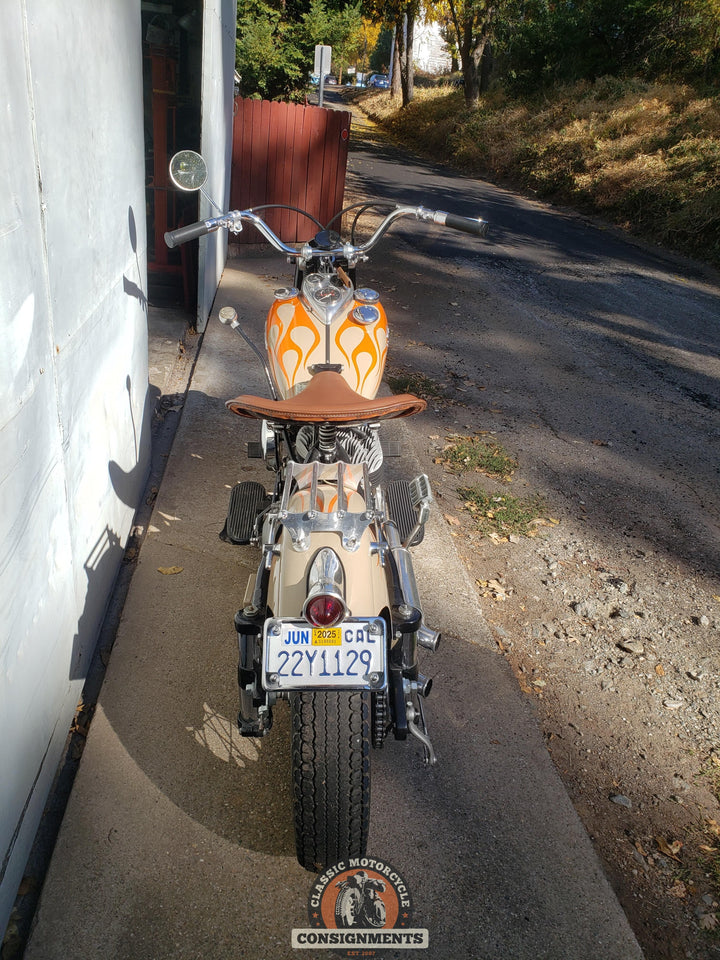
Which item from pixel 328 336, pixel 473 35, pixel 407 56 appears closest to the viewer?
pixel 328 336

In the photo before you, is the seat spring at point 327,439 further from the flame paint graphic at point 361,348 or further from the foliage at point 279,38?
the foliage at point 279,38

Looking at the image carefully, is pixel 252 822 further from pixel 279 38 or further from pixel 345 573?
pixel 279 38

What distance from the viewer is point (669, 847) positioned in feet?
8.18

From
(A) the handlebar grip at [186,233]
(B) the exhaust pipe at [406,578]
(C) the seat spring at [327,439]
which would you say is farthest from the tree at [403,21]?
(B) the exhaust pipe at [406,578]

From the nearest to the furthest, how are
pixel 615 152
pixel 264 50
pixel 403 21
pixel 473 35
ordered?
pixel 264 50 → pixel 615 152 → pixel 473 35 → pixel 403 21

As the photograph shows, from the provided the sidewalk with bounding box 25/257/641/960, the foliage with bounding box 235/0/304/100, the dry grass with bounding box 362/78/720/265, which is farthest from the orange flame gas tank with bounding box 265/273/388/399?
the foliage with bounding box 235/0/304/100

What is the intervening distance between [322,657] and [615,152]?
1728 cm

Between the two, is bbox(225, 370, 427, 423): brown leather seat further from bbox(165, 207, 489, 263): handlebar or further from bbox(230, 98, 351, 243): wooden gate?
bbox(230, 98, 351, 243): wooden gate

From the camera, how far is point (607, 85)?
755 inches

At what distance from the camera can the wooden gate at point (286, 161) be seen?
31.5 ft

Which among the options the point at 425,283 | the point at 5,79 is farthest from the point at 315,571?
the point at 425,283

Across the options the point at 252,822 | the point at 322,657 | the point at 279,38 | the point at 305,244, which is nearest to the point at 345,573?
the point at 322,657

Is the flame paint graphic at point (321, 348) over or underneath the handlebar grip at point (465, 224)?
underneath

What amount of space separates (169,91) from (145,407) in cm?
464
